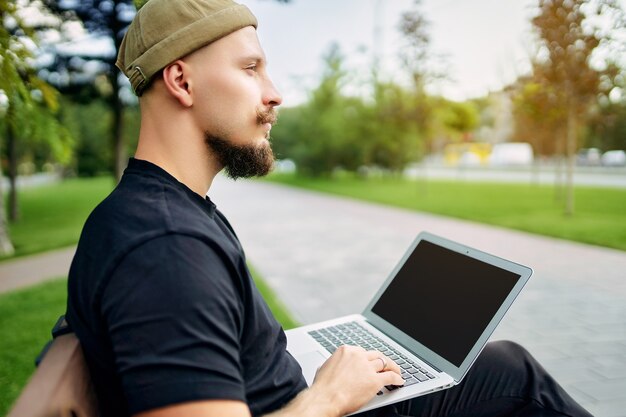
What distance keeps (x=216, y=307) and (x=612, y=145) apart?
1917 inches

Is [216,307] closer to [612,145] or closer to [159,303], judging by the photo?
[159,303]

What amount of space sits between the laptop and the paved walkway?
6.00 feet

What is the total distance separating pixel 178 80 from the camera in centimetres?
126

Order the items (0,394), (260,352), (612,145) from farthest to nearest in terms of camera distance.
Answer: (612,145) < (0,394) < (260,352)

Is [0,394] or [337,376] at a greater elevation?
[337,376]

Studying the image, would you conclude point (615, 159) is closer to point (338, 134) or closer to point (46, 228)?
point (338, 134)

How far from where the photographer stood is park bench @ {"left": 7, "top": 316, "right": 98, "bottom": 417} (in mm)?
949

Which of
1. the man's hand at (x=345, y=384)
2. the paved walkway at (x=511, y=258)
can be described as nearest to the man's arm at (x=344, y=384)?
the man's hand at (x=345, y=384)

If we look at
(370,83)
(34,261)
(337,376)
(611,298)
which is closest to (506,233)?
(611,298)

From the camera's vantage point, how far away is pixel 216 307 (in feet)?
3.27

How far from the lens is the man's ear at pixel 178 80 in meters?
1.25

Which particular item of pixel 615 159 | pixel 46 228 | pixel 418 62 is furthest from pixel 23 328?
pixel 615 159

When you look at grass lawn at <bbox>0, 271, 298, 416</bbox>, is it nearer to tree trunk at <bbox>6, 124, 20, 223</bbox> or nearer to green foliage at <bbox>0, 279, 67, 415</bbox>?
green foliage at <bbox>0, 279, 67, 415</bbox>

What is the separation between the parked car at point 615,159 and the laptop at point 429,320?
4187cm
